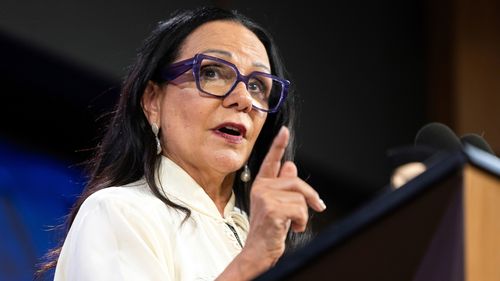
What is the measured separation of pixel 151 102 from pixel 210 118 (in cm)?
16

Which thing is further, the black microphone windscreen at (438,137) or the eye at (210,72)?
the eye at (210,72)

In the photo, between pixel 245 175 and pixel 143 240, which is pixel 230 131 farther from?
pixel 143 240

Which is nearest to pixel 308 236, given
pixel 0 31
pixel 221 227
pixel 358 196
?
pixel 221 227

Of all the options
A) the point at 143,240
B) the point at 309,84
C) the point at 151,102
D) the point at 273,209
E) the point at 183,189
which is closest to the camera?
the point at 273,209

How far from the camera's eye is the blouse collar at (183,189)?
1641mm

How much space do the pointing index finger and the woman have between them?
0.29 feet

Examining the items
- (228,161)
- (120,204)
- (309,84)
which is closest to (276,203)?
(120,204)

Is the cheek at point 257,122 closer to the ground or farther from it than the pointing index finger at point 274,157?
closer to the ground

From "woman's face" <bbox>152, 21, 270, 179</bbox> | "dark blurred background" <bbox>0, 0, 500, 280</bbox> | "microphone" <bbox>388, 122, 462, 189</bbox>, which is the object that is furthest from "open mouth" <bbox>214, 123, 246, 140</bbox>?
"dark blurred background" <bbox>0, 0, 500, 280</bbox>

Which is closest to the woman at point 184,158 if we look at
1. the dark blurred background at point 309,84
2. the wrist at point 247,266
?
the wrist at point 247,266

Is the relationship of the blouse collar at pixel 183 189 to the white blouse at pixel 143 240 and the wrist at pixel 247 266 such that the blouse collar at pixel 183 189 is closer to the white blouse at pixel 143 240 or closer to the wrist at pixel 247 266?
the white blouse at pixel 143 240

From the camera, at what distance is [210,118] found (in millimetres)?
1663

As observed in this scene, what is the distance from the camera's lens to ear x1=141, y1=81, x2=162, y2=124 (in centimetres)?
177

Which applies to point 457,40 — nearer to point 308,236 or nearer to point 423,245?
point 308,236
